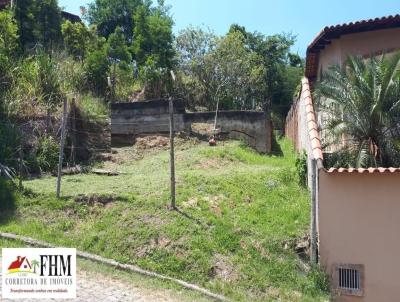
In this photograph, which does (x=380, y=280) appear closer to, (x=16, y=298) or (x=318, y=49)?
(x=16, y=298)

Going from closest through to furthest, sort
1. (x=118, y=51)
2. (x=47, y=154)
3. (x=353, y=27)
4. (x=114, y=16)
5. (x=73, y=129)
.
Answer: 1. (x=353, y=27)
2. (x=47, y=154)
3. (x=73, y=129)
4. (x=118, y=51)
5. (x=114, y=16)

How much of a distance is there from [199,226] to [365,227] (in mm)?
2976

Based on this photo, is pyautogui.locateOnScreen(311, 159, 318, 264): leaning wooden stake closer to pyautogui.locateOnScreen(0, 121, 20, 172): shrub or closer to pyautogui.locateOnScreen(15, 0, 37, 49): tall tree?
pyautogui.locateOnScreen(0, 121, 20, 172): shrub

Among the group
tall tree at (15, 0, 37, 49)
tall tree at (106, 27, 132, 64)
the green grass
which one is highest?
tall tree at (15, 0, 37, 49)

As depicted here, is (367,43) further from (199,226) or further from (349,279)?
(199,226)

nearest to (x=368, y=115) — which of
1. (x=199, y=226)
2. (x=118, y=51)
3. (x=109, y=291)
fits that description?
(x=199, y=226)

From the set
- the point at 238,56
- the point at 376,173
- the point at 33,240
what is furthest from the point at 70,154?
the point at 238,56

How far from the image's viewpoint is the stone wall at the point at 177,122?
656 inches

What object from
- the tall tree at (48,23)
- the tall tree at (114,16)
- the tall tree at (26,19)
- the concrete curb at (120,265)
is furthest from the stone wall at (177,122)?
the tall tree at (114,16)

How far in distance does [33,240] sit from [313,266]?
5.08 metres

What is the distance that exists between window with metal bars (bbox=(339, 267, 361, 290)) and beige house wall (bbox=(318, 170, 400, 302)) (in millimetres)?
137

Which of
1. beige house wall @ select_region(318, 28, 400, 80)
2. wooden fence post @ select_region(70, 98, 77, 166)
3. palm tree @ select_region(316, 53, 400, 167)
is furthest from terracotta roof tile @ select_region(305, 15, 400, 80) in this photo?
wooden fence post @ select_region(70, 98, 77, 166)

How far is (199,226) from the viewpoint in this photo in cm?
938

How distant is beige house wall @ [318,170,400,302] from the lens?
8742mm
